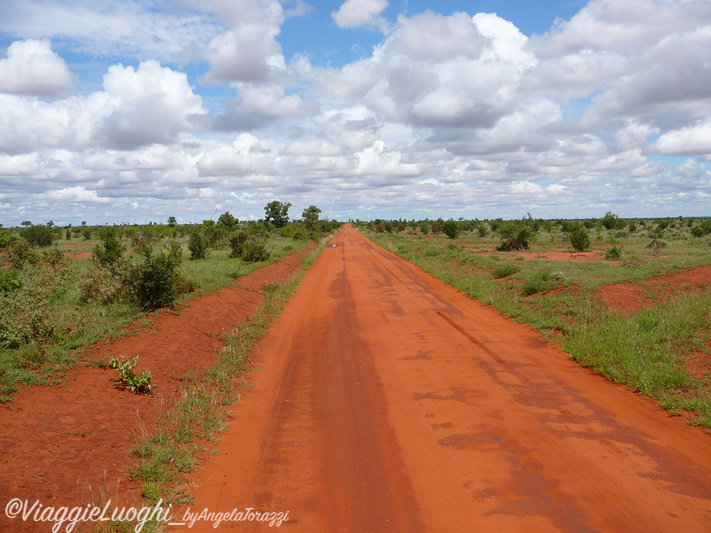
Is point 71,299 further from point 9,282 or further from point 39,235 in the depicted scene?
point 39,235

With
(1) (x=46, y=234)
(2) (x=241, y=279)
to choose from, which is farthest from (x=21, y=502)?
(1) (x=46, y=234)

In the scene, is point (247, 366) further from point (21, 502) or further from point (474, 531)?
point (474, 531)

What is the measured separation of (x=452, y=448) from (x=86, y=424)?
4860 millimetres

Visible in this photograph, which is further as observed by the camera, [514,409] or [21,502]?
[514,409]

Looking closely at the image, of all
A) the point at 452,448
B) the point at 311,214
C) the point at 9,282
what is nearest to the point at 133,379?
the point at 9,282

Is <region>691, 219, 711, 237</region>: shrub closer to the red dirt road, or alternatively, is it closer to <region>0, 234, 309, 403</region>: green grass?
the red dirt road

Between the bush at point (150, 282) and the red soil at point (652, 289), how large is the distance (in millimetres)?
12115

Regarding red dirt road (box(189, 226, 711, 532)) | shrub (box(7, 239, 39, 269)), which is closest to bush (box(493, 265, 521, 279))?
red dirt road (box(189, 226, 711, 532))

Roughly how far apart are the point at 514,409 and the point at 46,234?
4737cm

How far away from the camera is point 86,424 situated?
6.17 m

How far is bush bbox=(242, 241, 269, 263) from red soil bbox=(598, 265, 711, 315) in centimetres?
2008

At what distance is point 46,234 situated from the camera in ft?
140

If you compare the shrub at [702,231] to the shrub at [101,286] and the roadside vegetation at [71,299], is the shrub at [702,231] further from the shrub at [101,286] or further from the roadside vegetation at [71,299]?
the shrub at [101,286]

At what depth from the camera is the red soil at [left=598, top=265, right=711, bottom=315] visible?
12.5m
